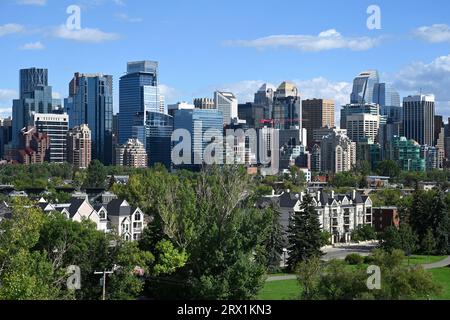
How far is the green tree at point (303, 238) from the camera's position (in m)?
28.1

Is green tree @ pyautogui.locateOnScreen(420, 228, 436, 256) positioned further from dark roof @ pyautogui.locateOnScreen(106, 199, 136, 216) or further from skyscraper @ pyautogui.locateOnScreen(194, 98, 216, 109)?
skyscraper @ pyautogui.locateOnScreen(194, 98, 216, 109)

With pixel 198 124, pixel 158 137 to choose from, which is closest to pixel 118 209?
pixel 198 124

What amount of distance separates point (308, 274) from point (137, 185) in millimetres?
27981

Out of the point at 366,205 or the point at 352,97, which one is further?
the point at 352,97

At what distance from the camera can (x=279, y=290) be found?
76.7 ft

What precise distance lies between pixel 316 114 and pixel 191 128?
47.9 meters

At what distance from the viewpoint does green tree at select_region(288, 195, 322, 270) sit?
28114 millimetres

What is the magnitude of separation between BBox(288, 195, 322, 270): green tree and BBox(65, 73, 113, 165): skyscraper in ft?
296

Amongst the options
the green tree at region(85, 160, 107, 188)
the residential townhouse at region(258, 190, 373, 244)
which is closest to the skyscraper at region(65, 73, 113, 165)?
the green tree at region(85, 160, 107, 188)

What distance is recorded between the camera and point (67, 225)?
19406mm
